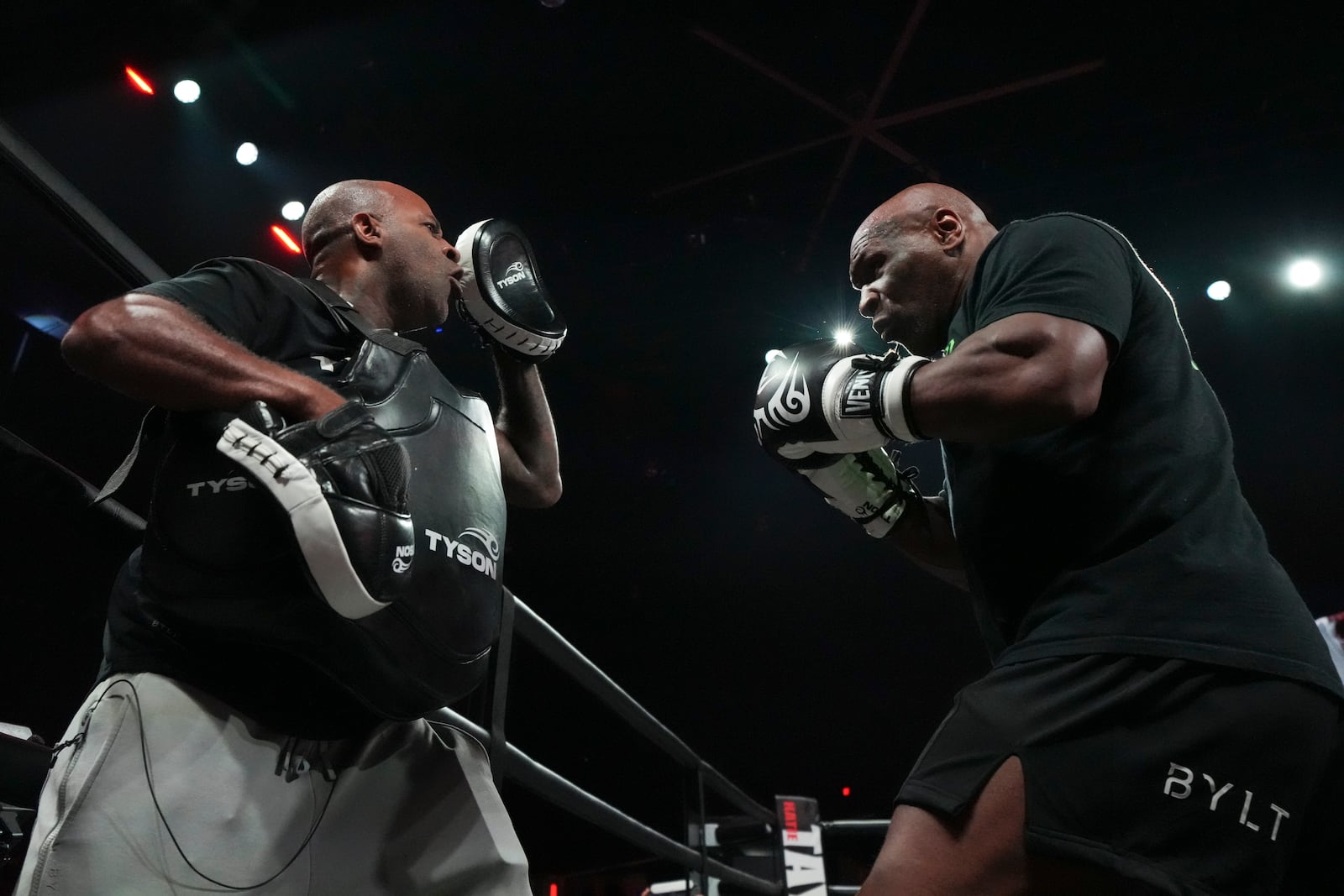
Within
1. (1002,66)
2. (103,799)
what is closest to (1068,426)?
(103,799)

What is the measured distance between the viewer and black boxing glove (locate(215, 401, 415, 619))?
3.07 ft

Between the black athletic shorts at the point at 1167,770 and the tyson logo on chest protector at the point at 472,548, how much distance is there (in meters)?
0.56

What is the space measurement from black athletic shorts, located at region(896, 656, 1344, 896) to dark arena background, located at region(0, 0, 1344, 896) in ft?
3.38

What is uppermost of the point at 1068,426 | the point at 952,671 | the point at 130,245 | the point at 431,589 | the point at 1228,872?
the point at 952,671

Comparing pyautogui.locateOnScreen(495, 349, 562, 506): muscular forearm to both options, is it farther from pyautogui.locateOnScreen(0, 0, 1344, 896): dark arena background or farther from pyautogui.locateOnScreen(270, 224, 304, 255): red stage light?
pyautogui.locateOnScreen(270, 224, 304, 255): red stage light

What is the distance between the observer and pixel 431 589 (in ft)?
3.59

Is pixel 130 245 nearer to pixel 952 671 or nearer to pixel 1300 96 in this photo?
pixel 1300 96

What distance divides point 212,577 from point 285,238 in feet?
14.0

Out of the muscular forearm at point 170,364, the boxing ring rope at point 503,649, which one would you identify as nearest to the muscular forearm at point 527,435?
the boxing ring rope at point 503,649

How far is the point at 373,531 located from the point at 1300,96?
558 cm

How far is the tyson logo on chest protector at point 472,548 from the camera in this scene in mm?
1121

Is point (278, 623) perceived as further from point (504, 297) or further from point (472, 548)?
point (504, 297)

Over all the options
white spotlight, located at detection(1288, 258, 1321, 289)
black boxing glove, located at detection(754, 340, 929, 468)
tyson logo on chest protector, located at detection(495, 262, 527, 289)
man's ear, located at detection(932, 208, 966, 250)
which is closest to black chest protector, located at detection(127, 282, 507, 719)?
black boxing glove, located at detection(754, 340, 929, 468)

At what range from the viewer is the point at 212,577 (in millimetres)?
1104
